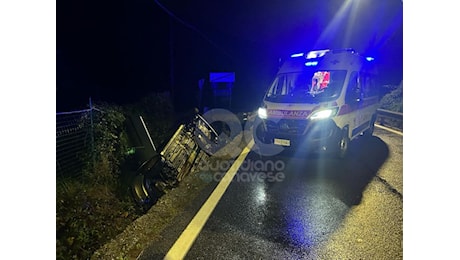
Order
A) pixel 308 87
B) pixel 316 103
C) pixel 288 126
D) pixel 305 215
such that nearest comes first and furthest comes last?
pixel 305 215
pixel 316 103
pixel 288 126
pixel 308 87

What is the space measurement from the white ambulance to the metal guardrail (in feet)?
16.3

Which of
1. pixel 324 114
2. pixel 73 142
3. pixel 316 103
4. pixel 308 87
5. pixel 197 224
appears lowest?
pixel 197 224

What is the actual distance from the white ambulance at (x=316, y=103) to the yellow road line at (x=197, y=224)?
70.2 inches

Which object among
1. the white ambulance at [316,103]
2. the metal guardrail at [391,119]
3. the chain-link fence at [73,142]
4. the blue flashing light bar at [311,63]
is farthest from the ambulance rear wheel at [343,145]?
the metal guardrail at [391,119]

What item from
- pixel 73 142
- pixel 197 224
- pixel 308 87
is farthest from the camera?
pixel 308 87

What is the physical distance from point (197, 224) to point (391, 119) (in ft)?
40.9

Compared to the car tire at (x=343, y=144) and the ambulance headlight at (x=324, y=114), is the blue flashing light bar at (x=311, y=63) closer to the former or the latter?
the ambulance headlight at (x=324, y=114)

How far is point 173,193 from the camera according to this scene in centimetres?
513

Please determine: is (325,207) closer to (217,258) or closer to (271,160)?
(217,258)

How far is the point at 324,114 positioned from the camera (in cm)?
688

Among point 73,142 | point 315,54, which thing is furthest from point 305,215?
point 315,54

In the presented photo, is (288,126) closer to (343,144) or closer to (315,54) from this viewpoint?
(343,144)

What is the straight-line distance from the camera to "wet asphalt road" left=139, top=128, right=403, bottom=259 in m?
3.29
